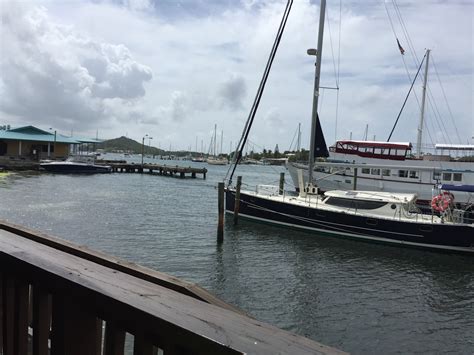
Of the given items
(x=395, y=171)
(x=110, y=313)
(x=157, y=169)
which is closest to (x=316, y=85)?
(x=395, y=171)

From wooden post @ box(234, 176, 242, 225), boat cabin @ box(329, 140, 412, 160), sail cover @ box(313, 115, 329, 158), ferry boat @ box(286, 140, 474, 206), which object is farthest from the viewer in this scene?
boat cabin @ box(329, 140, 412, 160)

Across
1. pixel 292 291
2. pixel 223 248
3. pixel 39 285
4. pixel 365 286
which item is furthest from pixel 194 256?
pixel 39 285

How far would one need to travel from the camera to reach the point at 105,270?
7.55 ft

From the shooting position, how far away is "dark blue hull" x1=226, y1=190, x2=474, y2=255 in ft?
65.6

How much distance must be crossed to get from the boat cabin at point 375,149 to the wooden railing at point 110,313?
44.6m

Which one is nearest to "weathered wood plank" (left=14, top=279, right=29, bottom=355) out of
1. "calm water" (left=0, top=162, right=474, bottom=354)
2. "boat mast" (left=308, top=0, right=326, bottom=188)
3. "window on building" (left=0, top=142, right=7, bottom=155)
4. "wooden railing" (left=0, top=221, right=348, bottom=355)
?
"wooden railing" (left=0, top=221, right=348, bottom=355)

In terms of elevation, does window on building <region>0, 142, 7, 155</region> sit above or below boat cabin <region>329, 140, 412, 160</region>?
below

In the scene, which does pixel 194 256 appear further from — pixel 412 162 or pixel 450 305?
pixel 412 162

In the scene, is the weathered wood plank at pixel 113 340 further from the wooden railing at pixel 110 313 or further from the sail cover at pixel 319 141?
the sail cover at pixel 319 141

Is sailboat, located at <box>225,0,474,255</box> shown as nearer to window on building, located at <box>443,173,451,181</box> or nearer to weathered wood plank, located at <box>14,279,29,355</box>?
window on building, located at <box>443,173,451,181</box>

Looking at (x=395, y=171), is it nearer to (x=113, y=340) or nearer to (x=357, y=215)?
(x=357, y=215)

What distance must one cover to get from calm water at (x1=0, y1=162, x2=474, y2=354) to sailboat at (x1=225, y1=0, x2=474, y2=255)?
66cm

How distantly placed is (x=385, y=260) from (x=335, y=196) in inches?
213

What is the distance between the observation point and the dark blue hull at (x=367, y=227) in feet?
65.6
